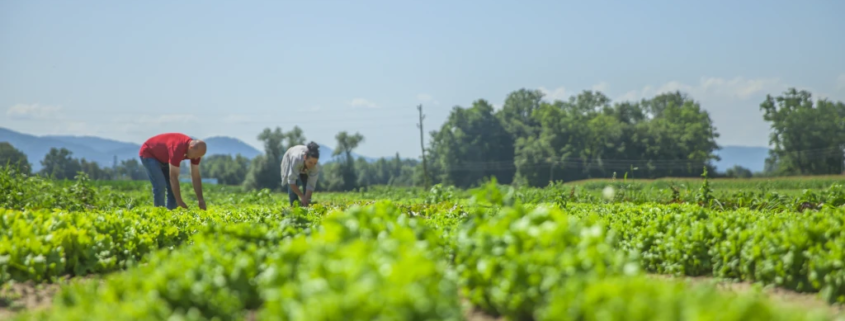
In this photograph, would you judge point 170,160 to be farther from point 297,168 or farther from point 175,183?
point 297,168

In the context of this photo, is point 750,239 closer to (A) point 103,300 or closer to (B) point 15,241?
(A) point 103,300

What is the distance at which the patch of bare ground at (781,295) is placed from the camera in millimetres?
4727

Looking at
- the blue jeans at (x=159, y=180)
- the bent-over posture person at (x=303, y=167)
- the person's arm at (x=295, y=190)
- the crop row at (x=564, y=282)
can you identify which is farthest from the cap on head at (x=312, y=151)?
the crop row at (x=564, y=282)

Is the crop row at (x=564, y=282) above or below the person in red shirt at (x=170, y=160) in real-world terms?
below

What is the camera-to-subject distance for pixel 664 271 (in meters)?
6.43

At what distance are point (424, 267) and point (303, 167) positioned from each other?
27.4ft

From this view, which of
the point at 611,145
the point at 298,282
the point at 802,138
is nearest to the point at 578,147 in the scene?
the point at 611,145

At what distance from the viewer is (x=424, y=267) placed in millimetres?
2986

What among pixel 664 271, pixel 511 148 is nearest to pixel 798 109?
pixel 511 148

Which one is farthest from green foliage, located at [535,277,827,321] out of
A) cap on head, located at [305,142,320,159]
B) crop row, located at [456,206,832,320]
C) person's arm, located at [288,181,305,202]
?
person's arm, located at [288,181,305,202]

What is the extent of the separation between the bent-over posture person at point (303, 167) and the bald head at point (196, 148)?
1.39 meters

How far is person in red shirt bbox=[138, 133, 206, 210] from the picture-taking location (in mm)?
10102

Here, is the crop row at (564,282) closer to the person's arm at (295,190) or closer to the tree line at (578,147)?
the person's arm at (295,190)

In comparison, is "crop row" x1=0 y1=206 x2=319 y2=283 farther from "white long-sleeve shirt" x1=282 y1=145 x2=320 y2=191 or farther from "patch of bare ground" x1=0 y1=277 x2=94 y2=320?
"white long-sleeve shirt" x1=282 y1=145 x2=320 y2=191
